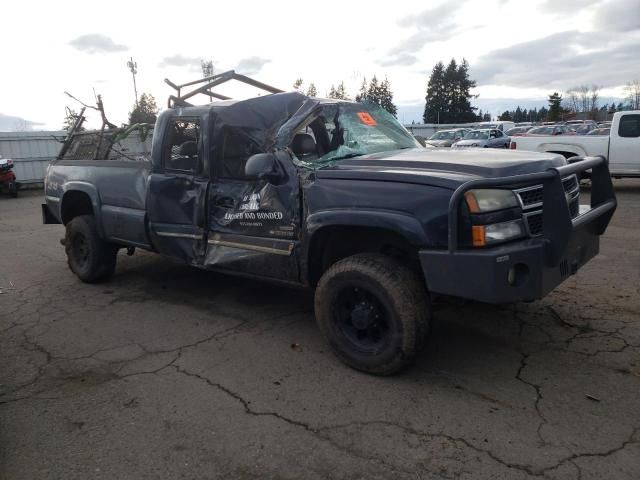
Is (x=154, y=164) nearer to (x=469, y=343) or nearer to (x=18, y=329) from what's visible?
(x=18, y=329)

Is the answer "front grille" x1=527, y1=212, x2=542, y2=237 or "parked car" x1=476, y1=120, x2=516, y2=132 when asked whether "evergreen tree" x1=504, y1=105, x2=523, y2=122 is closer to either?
"parked car" x1=476, y1=120, x2=516, y2=132

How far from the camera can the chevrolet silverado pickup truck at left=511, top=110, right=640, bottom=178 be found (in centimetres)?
1214

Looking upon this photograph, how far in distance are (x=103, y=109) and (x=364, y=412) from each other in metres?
4.89

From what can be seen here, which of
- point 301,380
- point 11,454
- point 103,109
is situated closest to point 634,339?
point 301,380

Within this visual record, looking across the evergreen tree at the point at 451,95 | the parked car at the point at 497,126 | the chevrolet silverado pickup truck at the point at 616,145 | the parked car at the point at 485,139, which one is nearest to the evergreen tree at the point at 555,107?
the evergreen tree at the point at 451,95

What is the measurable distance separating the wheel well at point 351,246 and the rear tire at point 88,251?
309cm

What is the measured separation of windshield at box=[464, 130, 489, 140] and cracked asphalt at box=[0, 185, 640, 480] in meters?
22.2

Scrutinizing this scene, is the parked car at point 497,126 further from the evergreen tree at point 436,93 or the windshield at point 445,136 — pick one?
the evergreen tree at point 436,93

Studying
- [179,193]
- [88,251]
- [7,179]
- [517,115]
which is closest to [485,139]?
[7,179]

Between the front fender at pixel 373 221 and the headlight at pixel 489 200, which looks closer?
the headlight at pixel 489 200

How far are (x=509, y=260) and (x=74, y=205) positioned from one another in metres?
5.25

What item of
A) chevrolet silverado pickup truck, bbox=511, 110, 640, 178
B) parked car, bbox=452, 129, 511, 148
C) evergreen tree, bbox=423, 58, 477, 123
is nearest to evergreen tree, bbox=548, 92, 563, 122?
evergreen tree, bbox=423, 58, 477, 123

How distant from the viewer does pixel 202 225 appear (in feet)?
15.0

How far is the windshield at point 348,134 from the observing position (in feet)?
13.8
